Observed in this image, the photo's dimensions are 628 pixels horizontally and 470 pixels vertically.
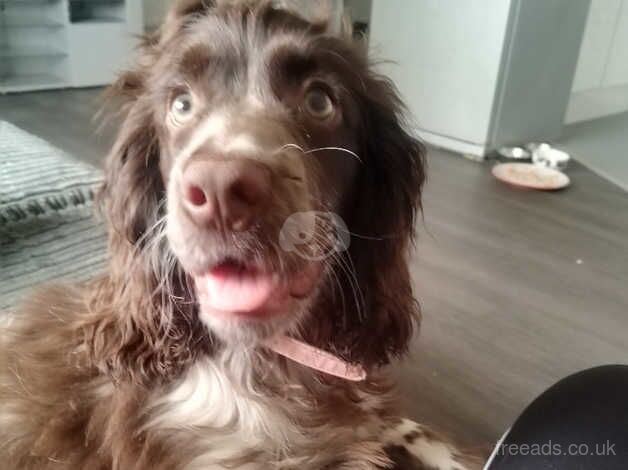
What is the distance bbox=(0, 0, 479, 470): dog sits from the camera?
118 centimetres

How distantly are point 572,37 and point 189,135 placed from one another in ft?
14.1

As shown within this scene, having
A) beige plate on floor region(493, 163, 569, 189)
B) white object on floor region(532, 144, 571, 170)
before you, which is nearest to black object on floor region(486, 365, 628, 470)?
beige plate on floor region(493, 163, 569, 189)

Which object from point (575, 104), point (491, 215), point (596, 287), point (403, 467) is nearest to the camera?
point (403, 467)

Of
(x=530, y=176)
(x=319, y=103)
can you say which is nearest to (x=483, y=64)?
(x=530, y=176)

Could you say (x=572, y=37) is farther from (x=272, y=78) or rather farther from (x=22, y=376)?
(x=22, y=376)

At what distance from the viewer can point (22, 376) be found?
4.32 ft

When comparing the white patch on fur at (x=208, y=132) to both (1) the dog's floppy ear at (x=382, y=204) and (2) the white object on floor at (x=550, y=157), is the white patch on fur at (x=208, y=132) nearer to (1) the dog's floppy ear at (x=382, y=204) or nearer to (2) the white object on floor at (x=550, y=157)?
(1) the dog's floppy ear at (x=382, y=204)

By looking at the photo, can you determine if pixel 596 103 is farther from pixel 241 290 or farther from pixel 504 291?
pixel 241 290

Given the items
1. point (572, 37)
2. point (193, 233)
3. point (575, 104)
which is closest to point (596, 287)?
point (193, 233)

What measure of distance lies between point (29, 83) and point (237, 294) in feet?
18.1

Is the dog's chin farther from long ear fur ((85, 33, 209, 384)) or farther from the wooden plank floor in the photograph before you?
the wooden plank floor

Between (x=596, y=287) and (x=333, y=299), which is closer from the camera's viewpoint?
Answer: (x=333, y=299)

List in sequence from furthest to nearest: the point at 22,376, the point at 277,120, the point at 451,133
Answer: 1. the point at 451,133
2. the point at 22,376
3. the point at 277,120

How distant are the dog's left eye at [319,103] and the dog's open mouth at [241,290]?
1.08ft
